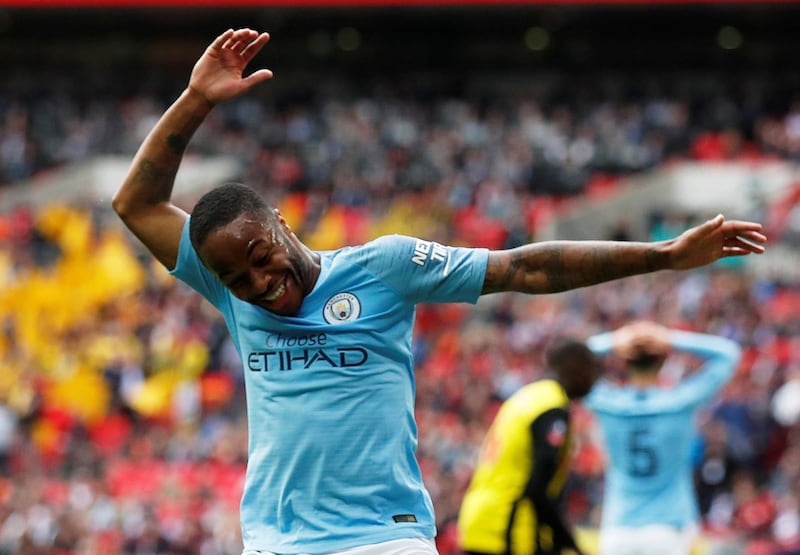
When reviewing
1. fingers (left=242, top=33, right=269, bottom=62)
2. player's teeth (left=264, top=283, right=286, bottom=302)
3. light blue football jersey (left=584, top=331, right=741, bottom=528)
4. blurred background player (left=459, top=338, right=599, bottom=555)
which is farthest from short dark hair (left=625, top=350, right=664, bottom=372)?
player's teeth (left=264, top=283, right=286, bottom=302)

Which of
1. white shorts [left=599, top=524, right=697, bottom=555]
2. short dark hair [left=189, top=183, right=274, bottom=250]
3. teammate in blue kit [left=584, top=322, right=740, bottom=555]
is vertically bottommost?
white shorts [left=599, top=524, right=697, bottom=555]

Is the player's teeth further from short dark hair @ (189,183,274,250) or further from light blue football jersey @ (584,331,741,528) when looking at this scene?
light blue football jersey @ (584,331,741,528)

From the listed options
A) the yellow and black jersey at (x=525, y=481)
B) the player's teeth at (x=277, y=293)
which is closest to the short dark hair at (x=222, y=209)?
the player's teeth at (x=277, y=293)

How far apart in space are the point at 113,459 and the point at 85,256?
5992 mm

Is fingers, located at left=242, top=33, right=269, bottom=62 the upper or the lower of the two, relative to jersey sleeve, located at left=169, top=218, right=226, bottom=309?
upper

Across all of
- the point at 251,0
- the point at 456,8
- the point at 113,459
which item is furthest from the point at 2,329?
the point at 456,8

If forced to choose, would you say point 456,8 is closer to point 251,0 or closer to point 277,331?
point 251,0

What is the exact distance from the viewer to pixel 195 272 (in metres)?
3.83

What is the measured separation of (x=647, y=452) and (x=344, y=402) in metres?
4.05

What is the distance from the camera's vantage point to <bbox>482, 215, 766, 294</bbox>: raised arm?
350 cm

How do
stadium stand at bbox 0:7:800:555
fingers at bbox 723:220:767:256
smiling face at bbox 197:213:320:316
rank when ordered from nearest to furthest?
smiling face at bbox 197:213:320:316 < fingers at bbox 723:220:767:256 < stadium stand at bbox 0:7:800:555

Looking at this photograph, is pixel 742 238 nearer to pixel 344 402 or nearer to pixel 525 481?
pixel 344 402

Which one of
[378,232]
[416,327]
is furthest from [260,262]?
[378,232]

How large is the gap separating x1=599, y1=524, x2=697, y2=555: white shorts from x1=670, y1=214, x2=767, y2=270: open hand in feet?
12.7
